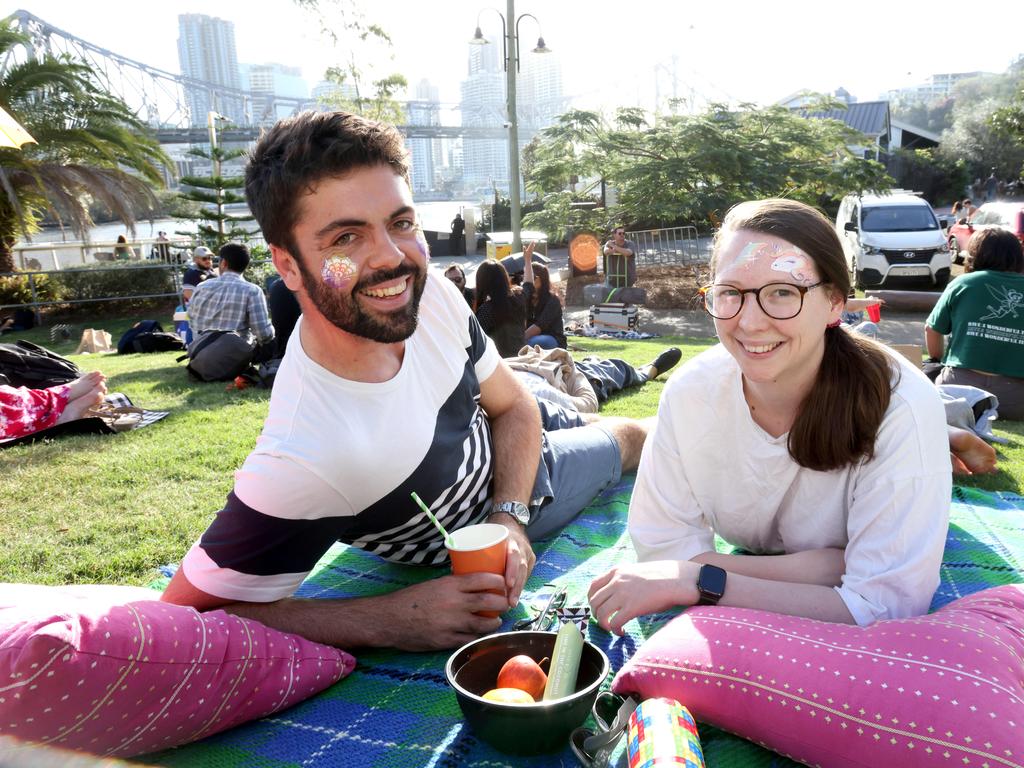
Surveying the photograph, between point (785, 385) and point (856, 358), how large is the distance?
0.21m

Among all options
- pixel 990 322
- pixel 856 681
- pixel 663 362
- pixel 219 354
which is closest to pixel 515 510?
pixel 856 681

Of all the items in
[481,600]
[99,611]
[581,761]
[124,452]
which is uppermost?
[99,611]

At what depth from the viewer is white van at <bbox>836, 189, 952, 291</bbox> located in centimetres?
1644

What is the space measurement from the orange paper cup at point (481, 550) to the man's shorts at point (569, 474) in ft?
2.59

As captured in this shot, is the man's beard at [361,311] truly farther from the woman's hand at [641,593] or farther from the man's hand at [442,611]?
the woman's hand at [641,593]

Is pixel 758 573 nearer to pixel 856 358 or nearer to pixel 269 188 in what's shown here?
pixel 856 358

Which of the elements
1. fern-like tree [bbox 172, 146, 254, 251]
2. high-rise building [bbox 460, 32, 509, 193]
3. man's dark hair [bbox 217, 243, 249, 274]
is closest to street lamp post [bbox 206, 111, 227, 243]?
fern-like tree [bbox 172, 146, 254, 251]

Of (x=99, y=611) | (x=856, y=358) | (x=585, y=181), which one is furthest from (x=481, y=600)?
(x=585, y=181)

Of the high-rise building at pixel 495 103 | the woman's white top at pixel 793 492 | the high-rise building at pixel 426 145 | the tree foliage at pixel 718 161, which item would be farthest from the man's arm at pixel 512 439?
the high-rise building at pixel 426 145

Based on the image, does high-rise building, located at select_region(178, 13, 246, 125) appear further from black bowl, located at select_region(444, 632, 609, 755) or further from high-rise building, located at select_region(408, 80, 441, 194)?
black bowl, located at select_region(444, 632, 609, 755)

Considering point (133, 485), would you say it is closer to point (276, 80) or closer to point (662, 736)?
point (662, 736)

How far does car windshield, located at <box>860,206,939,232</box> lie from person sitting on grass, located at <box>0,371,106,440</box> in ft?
54.3

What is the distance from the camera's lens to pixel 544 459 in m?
3.30

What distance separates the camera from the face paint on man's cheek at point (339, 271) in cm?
223
